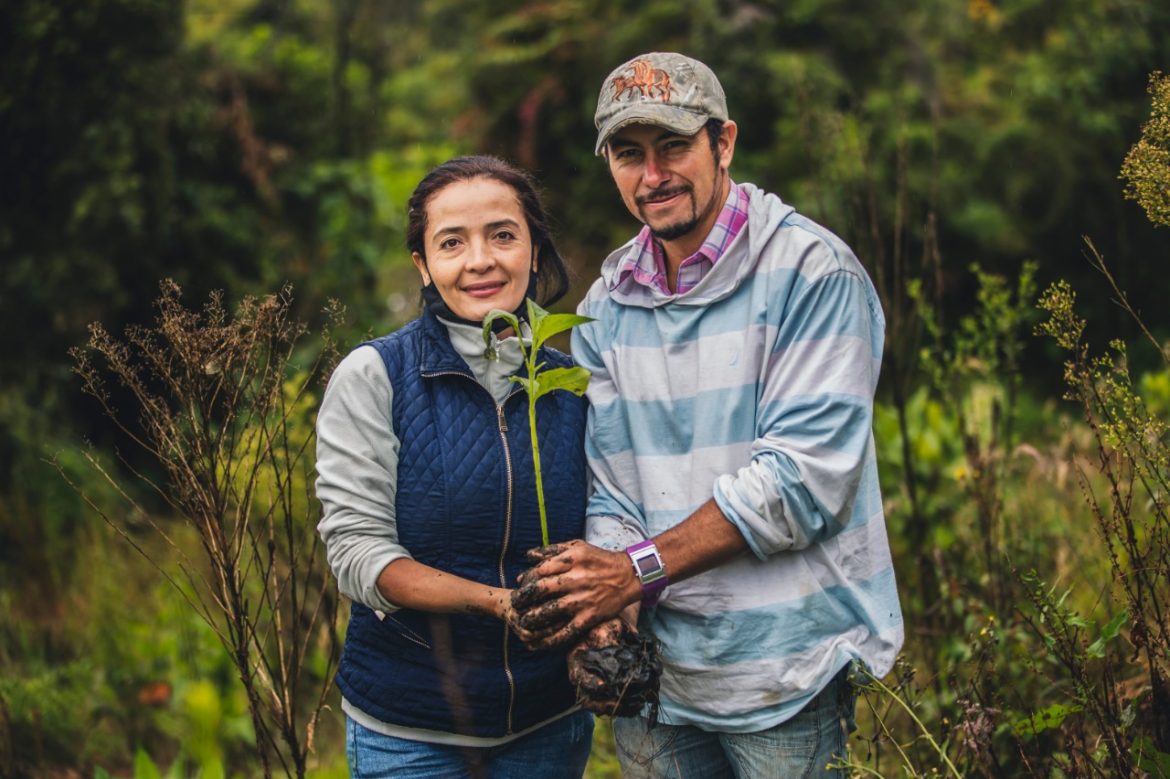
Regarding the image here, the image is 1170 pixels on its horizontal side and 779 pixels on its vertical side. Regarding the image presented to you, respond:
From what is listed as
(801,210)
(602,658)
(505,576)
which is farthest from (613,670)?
(801,210)

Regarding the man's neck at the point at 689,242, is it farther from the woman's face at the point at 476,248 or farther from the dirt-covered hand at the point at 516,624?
the dirt-covered hand at the point at 516,624

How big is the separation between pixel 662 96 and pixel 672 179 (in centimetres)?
19

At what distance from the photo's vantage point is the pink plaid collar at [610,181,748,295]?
7.95ft

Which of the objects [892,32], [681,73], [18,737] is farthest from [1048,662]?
[892,32]

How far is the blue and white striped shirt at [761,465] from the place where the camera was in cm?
220

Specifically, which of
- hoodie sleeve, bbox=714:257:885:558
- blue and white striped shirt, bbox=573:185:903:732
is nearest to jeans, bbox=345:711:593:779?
blue and white striped shirt, bbox=573:185:903:732

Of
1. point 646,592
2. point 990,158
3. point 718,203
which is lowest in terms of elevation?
point 646,592

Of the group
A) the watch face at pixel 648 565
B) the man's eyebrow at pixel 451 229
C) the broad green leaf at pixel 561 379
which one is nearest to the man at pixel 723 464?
the watch face at pixel 648 565

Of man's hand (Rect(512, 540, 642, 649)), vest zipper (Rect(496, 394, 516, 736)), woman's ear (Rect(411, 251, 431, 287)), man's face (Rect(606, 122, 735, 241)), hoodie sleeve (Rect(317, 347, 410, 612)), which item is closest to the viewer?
man's hand (Rect(512, 540, 642, 649))

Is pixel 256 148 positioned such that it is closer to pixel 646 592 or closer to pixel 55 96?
pixel 55 96

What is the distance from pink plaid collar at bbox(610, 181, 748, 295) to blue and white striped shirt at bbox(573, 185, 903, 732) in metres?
0.04

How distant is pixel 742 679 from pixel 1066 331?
1042 mm

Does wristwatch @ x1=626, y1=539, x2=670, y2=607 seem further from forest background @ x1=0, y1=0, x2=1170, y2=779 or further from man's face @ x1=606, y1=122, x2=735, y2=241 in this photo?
man's face @ x1=606, y1=122, x2=735, y2=241

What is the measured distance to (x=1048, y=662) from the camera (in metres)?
3.35
